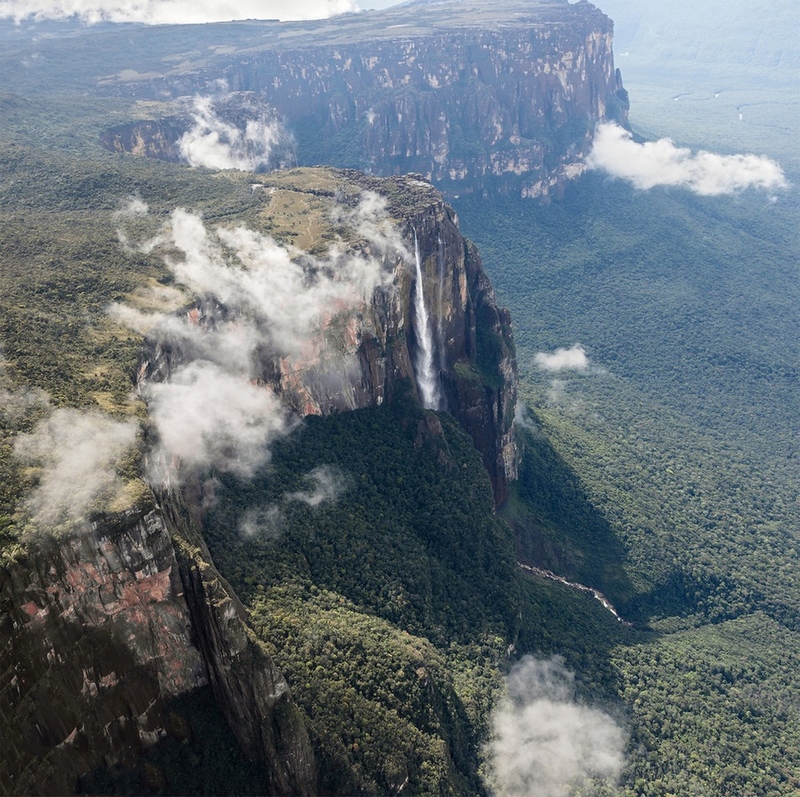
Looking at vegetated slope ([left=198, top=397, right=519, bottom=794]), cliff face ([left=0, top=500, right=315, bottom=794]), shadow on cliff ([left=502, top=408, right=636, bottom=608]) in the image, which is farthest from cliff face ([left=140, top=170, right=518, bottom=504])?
cliff face ([left=0, top=500, right=315, bottom=794])

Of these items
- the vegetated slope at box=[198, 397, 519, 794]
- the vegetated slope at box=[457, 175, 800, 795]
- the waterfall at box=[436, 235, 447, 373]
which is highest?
the waterfall at box=[436, 235, 447, 373]

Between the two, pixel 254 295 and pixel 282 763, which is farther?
pixel 254 295

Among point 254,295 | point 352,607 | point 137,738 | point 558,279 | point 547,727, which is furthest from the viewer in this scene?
point 558,279

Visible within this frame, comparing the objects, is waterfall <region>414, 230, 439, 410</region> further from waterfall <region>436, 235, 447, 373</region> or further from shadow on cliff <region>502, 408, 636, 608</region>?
shadow on cliff <region>502, 408, 636, 608</region>

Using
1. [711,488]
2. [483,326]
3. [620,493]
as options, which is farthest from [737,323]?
[483,326]

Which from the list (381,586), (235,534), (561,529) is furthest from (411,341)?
(235,534)

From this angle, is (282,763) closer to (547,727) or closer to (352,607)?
(352,607)
